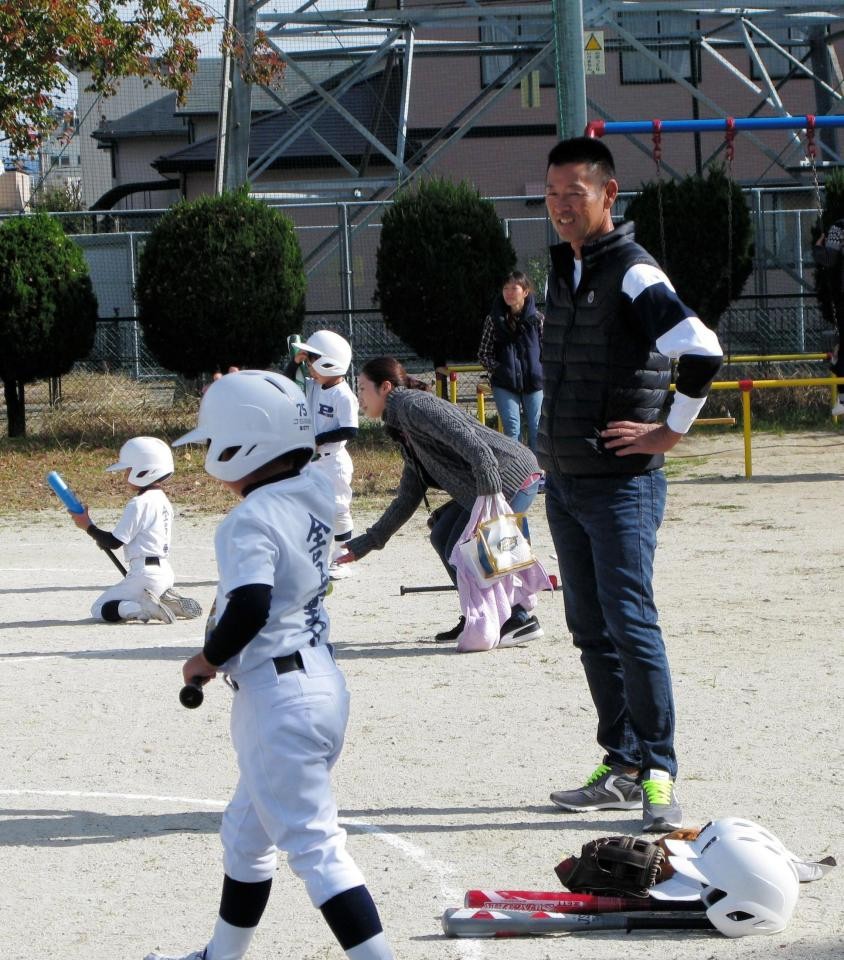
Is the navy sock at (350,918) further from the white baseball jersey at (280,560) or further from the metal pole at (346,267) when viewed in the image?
the metal pole at (346,267)

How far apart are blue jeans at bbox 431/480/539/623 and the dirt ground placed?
48cm

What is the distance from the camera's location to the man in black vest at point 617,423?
17.1 feet

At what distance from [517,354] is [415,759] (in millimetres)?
8553

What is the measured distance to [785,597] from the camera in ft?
30.7

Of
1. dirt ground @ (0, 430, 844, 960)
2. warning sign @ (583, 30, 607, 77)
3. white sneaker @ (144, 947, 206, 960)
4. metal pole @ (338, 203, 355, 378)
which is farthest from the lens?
metal pole @ (338, 203, 355, 378)

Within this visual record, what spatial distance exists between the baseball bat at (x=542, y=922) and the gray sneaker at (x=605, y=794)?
3.49 ft

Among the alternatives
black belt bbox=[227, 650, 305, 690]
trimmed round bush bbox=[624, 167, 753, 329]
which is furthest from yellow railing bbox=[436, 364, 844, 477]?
black belt bbox=[227, 650, 305, 690]

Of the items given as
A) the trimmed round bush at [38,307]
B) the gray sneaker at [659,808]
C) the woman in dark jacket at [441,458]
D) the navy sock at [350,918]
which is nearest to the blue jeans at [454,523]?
the woman in dark jacket at [441,458]

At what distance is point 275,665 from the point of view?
3.79m

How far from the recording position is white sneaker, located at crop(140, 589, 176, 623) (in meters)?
9.49

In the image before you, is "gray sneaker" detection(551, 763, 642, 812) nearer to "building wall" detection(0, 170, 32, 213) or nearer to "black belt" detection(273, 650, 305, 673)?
"black belt" detection(273, 650, 305, 673)

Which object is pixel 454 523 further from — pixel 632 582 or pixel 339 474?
pixel 632 582

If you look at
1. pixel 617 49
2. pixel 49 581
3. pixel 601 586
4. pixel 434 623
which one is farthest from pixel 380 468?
pixel 617 49

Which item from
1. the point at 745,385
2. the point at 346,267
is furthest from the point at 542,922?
the point at 346,267
